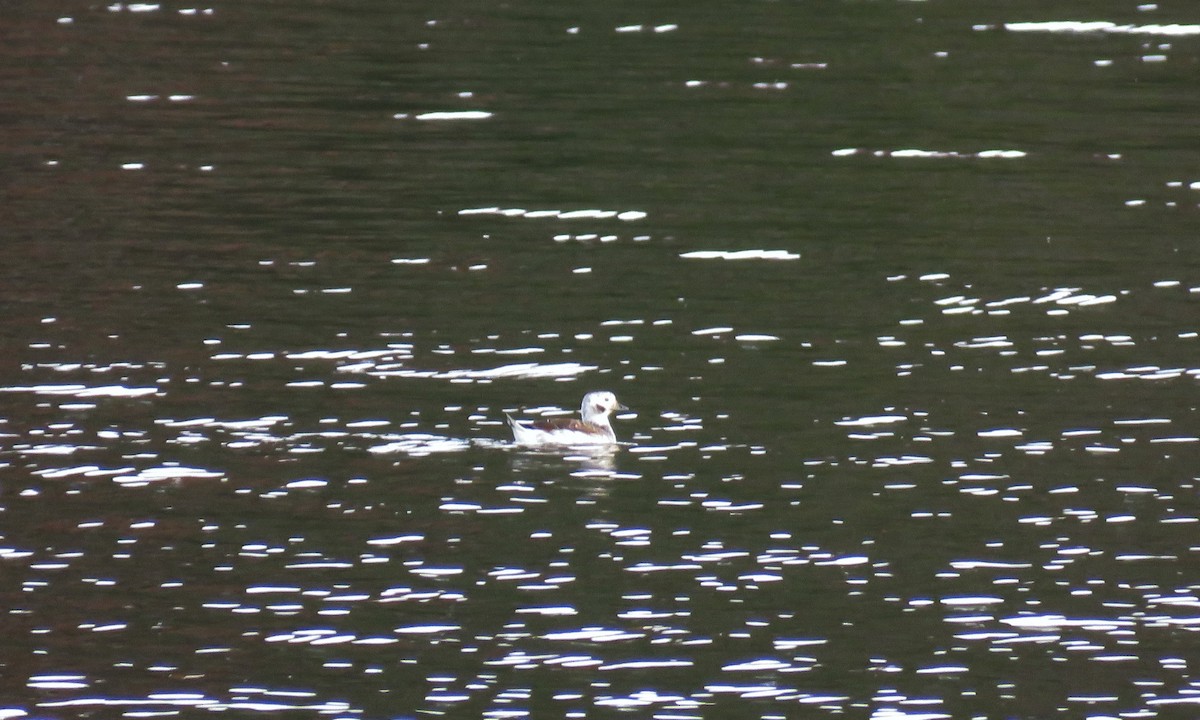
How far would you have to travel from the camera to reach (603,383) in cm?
2708

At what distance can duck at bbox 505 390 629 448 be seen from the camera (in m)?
24.3

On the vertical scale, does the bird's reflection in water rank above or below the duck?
below

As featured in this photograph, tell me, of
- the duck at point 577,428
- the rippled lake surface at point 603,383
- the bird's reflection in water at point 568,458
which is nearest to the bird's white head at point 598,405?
the duck at point 577,428

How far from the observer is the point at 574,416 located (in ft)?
85.1

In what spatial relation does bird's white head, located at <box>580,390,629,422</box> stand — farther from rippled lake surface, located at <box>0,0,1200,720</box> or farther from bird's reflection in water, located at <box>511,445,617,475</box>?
rippled lake surface, located at <box>0,0,1200,720</box>

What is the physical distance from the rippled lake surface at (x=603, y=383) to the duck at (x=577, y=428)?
0.27 m

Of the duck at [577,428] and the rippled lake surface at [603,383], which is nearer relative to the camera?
the rippled lake surface at [603,383]

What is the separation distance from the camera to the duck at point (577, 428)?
79.7ft

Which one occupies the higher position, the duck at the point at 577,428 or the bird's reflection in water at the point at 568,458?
the duck at the point at 577,428

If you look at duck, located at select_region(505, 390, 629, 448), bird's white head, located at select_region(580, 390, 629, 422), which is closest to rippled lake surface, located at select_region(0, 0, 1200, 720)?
duck, located at select_region(505, 390, 629, 448)

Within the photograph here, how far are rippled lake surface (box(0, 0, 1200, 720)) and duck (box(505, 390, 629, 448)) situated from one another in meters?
0.27

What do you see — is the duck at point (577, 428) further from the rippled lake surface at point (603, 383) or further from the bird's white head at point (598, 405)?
the rippled lake surface at point (603, 383)

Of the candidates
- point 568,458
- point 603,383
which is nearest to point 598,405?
point 568,458

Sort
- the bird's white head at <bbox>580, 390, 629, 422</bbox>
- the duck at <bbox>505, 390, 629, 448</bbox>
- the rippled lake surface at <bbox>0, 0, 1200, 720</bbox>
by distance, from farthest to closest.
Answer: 1. the bird's white head at <bbox>580, 390, 629, 422</bbox>
2. the duck at <bbox>505, 390, 629, 448</bbox>
3. the rippled lake surface at <bbox>0, 0, 1200, 720</bbox>
